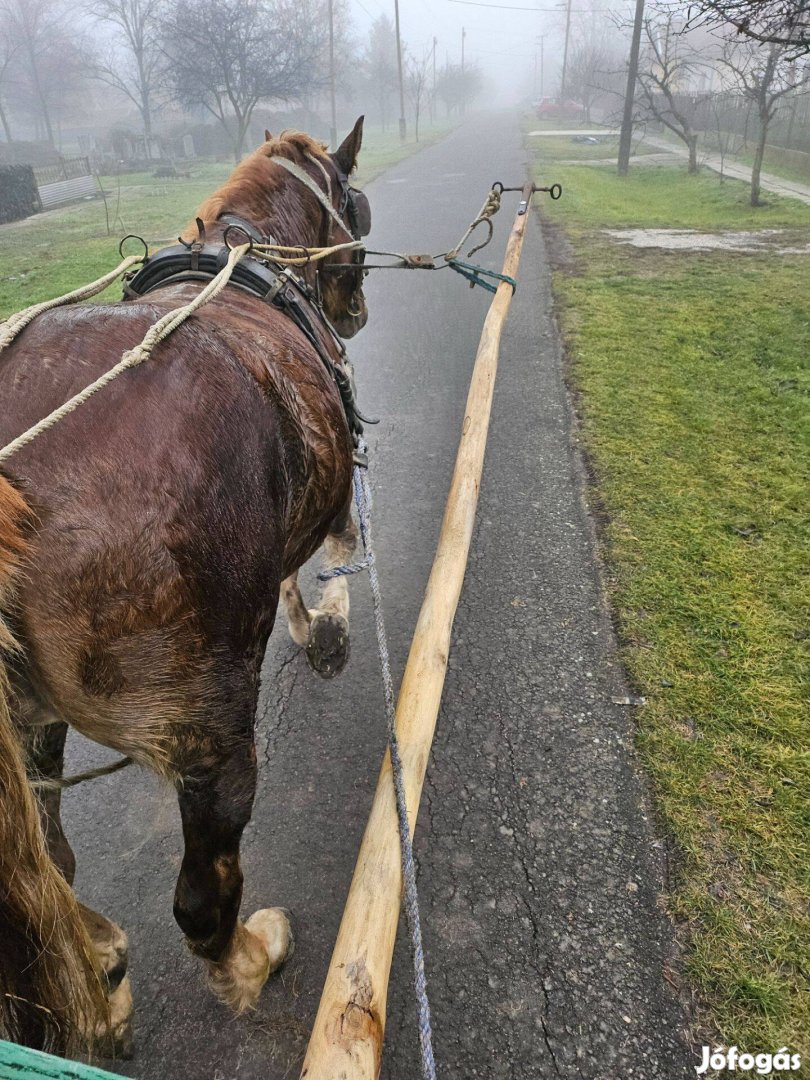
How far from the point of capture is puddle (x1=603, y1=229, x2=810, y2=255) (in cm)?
1080

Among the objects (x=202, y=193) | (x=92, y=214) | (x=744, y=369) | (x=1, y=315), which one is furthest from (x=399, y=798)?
(x=202, y=193)

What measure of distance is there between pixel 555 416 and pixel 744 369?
1969mm

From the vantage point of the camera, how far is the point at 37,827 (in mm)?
1304

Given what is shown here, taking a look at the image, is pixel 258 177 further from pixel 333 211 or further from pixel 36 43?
pixel 36 43

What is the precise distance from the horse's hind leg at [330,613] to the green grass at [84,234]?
3.54 meters

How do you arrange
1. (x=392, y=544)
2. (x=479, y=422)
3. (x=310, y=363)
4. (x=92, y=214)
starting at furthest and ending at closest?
(x=92, y=214)
(x=392, y=544)
(x=479, y=422)
(x=310, y=363)

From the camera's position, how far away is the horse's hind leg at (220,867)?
5.24 ft

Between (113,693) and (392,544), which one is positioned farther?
(392,544)

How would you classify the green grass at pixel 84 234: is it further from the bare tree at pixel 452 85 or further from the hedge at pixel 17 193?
the bare tree at pixel 452 85

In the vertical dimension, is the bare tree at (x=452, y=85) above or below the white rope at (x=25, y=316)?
above

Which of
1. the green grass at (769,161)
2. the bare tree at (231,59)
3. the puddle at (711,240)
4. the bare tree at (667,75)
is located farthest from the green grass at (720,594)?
the bare tree at (231,59)

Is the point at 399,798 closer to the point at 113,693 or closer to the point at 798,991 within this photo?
the point at 113,693

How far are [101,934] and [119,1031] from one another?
253mm

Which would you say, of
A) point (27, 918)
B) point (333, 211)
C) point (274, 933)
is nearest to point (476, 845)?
point (274, 933)
